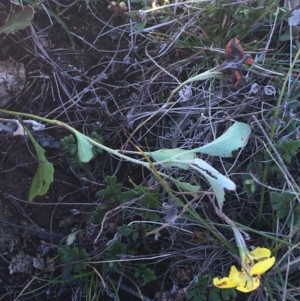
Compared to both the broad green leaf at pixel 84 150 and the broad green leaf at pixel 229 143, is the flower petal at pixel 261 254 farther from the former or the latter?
the broad green leaf at pixel 84 150

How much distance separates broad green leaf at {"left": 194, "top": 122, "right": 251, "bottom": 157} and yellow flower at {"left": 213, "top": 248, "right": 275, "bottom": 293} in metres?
0.22

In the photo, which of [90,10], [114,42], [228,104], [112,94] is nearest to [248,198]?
[228,104]

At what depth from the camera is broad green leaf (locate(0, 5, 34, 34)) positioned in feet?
4.42

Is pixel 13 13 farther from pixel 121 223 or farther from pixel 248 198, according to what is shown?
pixel 248 198

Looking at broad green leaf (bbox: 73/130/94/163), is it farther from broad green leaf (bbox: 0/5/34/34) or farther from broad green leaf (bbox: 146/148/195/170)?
broad green leaf (bbox: 0/5/34/34)

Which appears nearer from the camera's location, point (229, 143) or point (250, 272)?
point (250, 272)

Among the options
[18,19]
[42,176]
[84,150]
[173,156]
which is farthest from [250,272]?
[18,19]

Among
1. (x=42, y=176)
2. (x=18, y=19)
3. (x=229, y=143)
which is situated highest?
(x=18, y=19)

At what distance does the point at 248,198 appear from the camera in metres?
1.36

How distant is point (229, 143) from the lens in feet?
3.73

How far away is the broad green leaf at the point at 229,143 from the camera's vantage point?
1130mm

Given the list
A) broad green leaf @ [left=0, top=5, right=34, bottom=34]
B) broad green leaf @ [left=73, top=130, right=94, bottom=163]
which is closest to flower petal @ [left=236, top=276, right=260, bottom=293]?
broad green leaf @ [left=73, top=130, right=94, bottom=163]

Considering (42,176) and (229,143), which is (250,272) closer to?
(229,143)

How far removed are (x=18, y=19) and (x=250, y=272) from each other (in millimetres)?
860
